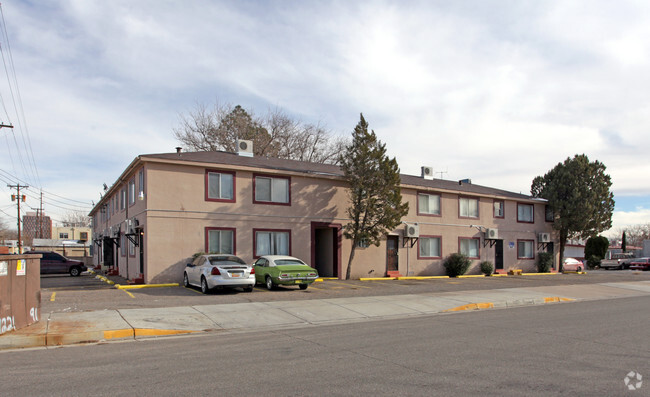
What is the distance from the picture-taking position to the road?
20.3 ft

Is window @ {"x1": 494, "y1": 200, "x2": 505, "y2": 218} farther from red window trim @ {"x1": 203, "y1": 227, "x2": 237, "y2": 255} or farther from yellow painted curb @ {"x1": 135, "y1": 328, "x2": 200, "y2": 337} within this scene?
yellow painted curb @ {"x1": 135, "y1": 328, "x2": 200, "y2": 337}

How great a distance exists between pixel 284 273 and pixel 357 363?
11.1 meters

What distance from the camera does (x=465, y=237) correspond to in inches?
1231

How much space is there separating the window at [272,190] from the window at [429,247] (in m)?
9.56

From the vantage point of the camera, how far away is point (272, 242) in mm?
23578

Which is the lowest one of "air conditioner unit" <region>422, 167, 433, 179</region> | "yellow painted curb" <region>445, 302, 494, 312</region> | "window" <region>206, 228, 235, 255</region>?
"yellow painted curb" <region>445, 302, 494, 312</region>

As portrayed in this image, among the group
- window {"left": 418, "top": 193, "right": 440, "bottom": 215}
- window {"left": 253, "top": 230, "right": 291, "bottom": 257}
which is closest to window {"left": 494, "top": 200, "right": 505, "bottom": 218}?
window {"left": 418, "top": 193, "right": 440, "bottom": 215}

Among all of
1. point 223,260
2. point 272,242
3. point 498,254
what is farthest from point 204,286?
point 498,254

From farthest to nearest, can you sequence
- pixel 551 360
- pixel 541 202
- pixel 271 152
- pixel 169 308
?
pixel 271 152 → pixel 541 202 → pixel 169 308 → pixel 551 360

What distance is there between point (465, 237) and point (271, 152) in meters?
20.2

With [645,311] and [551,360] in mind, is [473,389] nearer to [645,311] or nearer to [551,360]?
[551,360]

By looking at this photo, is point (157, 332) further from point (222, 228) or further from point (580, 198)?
point (580, 198)

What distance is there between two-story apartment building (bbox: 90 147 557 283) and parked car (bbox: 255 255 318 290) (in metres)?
3.38

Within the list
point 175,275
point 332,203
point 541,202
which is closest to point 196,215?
point 175,275
